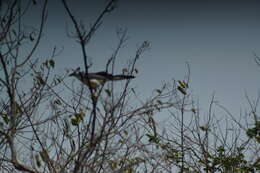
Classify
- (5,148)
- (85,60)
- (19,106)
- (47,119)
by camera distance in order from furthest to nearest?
(47,119), (5,148), (19,106), (85,60)

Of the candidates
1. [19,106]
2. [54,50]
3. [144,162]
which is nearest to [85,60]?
[19,106]

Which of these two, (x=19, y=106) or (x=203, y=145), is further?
(x=203, y=145)

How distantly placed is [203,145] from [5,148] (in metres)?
2.74

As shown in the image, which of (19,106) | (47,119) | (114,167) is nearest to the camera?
(19,106)

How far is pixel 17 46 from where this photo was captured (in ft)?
13.0

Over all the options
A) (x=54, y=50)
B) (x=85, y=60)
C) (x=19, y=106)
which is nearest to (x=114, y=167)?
(x=19, y=106)

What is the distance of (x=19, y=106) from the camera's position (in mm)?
3924

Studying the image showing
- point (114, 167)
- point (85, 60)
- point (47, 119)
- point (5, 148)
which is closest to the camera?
point (85, 60)

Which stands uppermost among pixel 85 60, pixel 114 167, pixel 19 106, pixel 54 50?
pixel 54 50

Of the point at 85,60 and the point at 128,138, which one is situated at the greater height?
the point at 128,138

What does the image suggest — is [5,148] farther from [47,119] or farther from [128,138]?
[128,138]

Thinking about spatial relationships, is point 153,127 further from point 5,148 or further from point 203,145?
point 5,148

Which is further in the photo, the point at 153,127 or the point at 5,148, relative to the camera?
the point at 153,127

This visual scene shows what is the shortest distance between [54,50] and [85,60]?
8.28 ft
